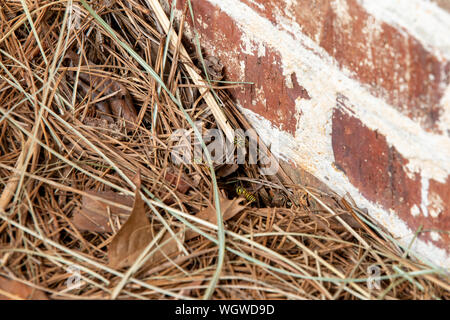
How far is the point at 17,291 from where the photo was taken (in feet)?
3.40

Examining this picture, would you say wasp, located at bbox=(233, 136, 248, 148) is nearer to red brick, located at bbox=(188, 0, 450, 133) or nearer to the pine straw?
the pine straw

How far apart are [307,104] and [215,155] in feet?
1.04

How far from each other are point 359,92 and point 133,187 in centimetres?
61

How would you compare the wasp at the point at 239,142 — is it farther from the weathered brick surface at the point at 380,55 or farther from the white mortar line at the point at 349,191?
the weathered brick surface at the point at 380,55

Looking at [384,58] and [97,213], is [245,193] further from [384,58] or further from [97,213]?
[384,58]

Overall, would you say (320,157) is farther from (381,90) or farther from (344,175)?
(381,90)

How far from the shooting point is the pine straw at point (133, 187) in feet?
3.53

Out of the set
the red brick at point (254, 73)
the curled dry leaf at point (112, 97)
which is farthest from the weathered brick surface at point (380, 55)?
the curled dry leaf at point (112, 97)

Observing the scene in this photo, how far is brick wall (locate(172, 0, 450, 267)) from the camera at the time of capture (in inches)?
38.8

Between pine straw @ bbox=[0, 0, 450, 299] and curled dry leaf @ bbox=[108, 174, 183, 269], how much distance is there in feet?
0.09

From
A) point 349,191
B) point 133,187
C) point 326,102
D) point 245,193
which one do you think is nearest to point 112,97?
point 133,187

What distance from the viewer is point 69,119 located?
1384mm

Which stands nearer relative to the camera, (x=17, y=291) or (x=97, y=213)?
(x=17, y=291)

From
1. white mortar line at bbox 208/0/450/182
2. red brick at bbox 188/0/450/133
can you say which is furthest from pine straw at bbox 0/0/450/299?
red brick at bbox 188/0/450/133
